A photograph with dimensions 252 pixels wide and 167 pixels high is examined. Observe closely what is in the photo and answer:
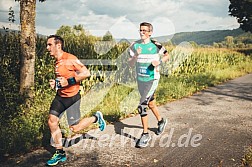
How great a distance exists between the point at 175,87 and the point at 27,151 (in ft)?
21.8

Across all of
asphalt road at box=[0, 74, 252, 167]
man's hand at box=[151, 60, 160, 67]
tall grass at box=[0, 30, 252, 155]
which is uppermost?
man's hand at box=[151, 60, 160, 67]

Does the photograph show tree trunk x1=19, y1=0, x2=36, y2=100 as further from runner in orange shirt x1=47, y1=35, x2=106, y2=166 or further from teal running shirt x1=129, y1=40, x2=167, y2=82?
teal running shirt x1=129, y1=40, x2=167, y2=82

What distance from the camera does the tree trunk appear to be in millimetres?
6004

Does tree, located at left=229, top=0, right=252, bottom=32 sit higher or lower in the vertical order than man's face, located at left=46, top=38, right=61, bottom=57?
higher

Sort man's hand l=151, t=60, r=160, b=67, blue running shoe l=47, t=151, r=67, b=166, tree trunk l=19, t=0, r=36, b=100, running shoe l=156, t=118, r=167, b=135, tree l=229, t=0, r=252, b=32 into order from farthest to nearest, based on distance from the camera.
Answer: tree l=229, t=0, r=252, b=32
tree trunk l=19, t=0, r=36, b=100
running shoe l=156, t=118, r=167, b=135
man's hand l=151, t=60, r=160, b=67
blue running shoe l=47, t=151, r=67, b=166

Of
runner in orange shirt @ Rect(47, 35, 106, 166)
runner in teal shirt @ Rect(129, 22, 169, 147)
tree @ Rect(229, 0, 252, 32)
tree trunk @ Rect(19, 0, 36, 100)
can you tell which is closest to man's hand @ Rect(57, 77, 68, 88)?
runner in orange shirt @ Rect(47, 35, 106, 166)

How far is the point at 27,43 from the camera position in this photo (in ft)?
19.8

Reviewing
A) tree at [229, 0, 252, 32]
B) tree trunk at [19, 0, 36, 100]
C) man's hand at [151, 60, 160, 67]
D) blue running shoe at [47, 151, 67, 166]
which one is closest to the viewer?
blue running shoe at [47, 151, 67, 166]

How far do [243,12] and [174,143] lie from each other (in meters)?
39.6

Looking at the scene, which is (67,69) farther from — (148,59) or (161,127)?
(161,127)

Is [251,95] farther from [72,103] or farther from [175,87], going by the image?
[72,103]

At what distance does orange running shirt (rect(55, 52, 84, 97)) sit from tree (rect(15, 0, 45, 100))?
2.33 metres

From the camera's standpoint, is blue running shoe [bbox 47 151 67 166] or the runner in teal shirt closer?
blue running shoe [bbox 47 151 67 166]

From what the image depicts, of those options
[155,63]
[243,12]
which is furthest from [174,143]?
[243,12]
